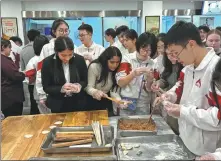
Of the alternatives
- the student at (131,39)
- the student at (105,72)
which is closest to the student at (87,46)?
the student at (131,39)

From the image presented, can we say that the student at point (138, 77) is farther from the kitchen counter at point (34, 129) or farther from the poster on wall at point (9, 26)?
the poster on wall at point (9, 26)

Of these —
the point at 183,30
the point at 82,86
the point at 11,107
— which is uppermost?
the point at 183,30

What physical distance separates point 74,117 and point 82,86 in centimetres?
28

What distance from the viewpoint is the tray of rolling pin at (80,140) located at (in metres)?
1.37

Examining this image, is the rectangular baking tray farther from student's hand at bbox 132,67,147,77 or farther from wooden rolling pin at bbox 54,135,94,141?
student's hand at bbox 132,67,147,77

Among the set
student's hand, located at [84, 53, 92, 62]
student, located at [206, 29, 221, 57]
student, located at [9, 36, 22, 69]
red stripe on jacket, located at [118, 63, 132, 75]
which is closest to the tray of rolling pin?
red stripe on jacket, located at [118, 63, 132, 75]

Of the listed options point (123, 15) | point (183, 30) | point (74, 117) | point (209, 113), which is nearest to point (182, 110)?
point (209, 113)

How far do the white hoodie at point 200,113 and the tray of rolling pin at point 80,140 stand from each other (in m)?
0.45

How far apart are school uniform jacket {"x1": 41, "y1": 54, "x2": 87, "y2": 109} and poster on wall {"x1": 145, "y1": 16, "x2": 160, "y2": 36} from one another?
3900 mm

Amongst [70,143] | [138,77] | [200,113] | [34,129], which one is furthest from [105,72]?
[200,113]

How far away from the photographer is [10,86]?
2.71m

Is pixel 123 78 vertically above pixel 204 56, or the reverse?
pixel 204 56

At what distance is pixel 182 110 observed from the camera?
1.30m

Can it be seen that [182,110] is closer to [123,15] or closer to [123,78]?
[123,78]
